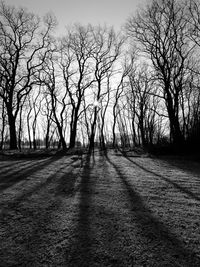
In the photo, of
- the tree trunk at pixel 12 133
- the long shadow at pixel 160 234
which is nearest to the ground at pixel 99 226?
the long shadow at pixel 160 234

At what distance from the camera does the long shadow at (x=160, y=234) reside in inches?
70.0

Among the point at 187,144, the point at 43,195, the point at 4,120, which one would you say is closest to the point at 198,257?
the point at 43,195

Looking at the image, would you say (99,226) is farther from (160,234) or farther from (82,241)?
(160,234)

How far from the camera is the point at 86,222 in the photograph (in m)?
2.57

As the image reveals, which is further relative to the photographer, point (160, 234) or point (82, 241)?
point (160, 234)

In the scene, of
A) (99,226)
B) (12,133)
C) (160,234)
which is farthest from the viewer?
(12,133)

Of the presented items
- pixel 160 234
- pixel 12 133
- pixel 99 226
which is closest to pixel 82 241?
pixel 99 226

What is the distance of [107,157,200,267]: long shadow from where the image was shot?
1779mm

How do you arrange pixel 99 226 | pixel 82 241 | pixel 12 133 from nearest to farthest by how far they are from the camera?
1. pixel 82 241
2. pixel 99 226
3. pixel 12 133

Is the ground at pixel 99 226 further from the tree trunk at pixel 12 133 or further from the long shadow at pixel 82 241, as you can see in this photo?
the tree trunk at pixel 12 133

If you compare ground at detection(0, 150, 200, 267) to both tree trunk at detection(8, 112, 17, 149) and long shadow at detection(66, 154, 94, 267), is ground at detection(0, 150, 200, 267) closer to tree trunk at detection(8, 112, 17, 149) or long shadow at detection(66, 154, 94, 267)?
long shadow at detection(66, 154, 94, 267)

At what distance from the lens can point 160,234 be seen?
224cm

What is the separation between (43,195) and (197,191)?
3.67 m

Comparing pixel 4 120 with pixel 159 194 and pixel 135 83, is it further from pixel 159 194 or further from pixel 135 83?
pixel 159 194
